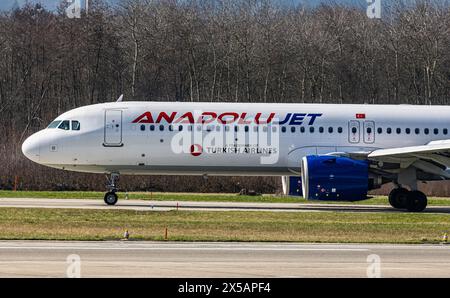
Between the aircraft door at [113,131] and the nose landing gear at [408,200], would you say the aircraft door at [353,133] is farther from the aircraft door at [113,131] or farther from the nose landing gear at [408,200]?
the aircraft door at [113,131]

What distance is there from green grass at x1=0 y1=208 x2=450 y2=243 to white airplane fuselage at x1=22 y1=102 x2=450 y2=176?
4303 millimetres

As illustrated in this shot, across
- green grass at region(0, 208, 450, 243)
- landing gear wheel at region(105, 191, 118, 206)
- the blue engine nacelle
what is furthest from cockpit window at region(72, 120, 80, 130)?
the blue engine nacelle

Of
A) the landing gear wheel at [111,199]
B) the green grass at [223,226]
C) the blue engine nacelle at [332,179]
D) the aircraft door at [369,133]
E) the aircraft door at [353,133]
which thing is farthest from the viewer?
the aircraft door at [369,133]

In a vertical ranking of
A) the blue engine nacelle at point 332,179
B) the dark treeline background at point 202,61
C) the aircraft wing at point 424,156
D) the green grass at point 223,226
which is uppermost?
the dark treeline background at point 202,61

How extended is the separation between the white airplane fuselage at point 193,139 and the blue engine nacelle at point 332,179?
163 cm

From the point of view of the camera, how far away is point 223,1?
86.4 metres

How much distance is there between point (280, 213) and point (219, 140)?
5.13 metres

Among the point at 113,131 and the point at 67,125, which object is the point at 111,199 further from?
the point at 67,125

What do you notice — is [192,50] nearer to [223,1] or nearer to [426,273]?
[223,1]

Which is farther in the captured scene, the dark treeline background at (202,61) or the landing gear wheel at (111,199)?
the dark treeline background at (202,61)

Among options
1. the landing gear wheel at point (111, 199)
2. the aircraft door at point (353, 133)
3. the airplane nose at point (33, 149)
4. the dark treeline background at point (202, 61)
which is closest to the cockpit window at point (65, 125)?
the airplane nose at point (33, 149)

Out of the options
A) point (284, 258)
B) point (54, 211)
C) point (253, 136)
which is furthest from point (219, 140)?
point (284, 258)

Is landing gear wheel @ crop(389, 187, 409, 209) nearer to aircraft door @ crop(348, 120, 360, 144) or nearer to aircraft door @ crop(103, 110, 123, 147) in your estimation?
aircraft door @ crop(348, 120, 360, 144)

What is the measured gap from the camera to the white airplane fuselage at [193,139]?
35719 mm
